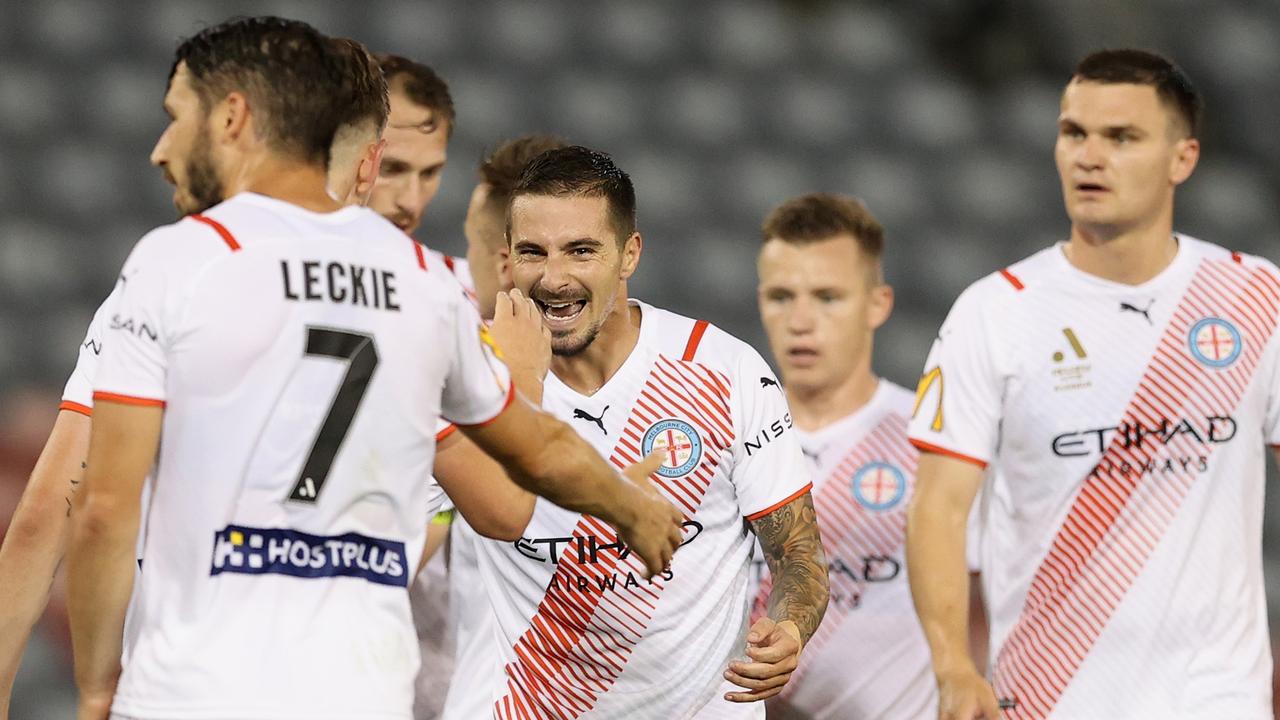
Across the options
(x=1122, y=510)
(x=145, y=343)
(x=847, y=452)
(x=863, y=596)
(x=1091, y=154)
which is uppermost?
(x=1091, y=154)

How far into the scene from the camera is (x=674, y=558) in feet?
14.8

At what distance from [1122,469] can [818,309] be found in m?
1.44

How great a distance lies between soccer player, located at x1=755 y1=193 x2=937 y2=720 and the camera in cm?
574

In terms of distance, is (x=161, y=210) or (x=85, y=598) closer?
(x=85, y=598)

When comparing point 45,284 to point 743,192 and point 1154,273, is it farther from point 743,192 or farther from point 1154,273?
point 1154,273

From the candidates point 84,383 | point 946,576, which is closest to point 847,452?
point 946,576

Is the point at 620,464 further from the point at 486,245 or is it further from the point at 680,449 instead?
the point at 486,245

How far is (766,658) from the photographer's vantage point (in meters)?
3.88

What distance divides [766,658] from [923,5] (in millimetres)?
8328

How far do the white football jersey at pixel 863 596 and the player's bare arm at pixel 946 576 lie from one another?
63 cm

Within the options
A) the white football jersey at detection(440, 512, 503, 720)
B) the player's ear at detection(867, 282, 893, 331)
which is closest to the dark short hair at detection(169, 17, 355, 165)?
the white football jersey at detection(440, 512, 503, 720)

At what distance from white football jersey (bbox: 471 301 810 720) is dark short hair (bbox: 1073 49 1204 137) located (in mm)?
1603

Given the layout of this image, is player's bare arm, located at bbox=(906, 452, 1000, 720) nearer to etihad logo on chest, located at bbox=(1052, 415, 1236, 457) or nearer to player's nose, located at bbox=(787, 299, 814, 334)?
etihad logo on chest, located at bbox=(1052, 415, 1236, 457)

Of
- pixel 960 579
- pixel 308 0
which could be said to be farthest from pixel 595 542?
pixel 308 0
